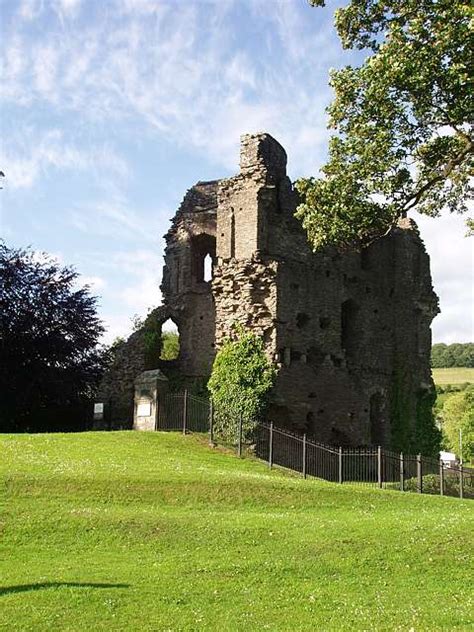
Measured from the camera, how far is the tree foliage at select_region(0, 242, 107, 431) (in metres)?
32.2

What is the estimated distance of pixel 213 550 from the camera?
14.4 meters

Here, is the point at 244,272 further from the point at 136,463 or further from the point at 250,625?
the point at 250,625

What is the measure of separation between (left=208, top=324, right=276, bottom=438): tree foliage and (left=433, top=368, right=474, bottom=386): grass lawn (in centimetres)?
7762

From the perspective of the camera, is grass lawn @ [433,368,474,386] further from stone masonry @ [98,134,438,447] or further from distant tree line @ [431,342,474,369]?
stone masonry @ [98,134,438,447]

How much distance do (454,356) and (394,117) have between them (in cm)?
12144

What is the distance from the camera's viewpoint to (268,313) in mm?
28922

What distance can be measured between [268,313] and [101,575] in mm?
17224

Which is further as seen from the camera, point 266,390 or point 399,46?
point 266,390

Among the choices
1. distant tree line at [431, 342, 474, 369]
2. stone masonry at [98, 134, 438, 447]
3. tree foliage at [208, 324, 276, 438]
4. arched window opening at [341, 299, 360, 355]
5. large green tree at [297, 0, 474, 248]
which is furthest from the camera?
distant tree line at [431, 342, 474, 369]

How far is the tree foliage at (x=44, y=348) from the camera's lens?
1268 inches

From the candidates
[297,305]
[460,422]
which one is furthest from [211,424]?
[460,422]

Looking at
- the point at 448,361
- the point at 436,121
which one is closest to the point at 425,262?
the point at 436,121

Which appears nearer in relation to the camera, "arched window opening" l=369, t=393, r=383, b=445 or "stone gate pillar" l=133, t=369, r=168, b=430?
"stone gate pillar" l=133, t=369, r=168, b=430

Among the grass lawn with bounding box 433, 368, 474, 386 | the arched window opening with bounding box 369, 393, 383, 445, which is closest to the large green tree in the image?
the arched window opening with bounding box 369, 393, 383, 445
